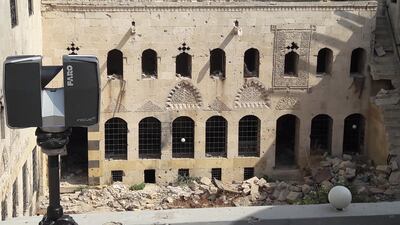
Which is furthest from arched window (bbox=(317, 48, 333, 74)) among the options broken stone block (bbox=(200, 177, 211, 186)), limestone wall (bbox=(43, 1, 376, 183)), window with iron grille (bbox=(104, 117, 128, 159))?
window with iron grille (bbox=(104, 117, 128, 159))

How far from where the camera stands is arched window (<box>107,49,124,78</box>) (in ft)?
63.4

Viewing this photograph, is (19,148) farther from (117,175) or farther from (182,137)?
(182,137)

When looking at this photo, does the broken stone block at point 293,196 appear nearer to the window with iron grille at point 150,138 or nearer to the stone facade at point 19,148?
the window with iron grille at point 150,138

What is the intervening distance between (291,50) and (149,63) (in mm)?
4283

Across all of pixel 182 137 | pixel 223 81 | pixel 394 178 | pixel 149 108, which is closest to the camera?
pixel 394 178

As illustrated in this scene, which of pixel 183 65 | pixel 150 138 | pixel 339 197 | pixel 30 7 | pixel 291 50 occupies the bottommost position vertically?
pixel 150 138

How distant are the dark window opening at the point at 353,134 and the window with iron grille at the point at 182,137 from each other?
4940 millimetres

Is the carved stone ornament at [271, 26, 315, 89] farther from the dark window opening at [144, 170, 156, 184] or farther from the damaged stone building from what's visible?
the dark window opening at [144, 170, 156, 184]

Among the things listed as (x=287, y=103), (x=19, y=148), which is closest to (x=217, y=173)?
(x=287, y=103)

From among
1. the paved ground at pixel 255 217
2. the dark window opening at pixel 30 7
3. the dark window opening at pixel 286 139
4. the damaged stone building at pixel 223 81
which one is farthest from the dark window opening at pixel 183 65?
the paved ground at pixel 255 217

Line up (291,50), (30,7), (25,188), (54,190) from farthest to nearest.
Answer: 1. (291,50)
2. (30,7)
3. (25,188)
4. (54,190)

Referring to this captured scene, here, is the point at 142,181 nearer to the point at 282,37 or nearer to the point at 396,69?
the point at 282,37

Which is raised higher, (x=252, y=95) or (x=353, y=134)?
(x=252, y=95)

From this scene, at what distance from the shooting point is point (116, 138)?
63.1 feet
